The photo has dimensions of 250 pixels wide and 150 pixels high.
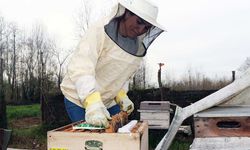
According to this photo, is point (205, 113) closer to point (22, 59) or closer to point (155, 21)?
point (155, 21)

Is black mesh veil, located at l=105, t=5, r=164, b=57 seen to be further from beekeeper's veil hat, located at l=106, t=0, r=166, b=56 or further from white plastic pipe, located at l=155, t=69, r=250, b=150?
white plastic pipe, located at l=155, t=69, r=250, b=150

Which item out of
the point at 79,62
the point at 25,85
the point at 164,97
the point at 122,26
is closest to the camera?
the point at 79,62

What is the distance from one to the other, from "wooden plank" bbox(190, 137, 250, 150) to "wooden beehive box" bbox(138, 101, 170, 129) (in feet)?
12.4

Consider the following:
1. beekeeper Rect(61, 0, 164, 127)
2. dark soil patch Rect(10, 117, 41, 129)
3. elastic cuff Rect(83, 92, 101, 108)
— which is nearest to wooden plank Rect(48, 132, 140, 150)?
beekeeper Rect(61, 0, 164, 127)

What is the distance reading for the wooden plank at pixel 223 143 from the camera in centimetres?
102

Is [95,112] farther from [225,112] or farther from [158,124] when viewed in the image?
[158,124]

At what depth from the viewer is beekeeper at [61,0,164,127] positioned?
1.66 m

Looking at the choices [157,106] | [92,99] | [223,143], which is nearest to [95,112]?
[92,99]

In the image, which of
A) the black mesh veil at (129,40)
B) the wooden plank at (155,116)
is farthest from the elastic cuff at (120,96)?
the wooden plank at (155,116)

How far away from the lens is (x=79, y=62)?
5.70 ft

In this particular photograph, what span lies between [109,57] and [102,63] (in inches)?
2.2

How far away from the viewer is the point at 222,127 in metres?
1.13

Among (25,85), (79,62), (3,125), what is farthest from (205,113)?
(25,85)

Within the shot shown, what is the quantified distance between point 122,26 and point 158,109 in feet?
9.82
